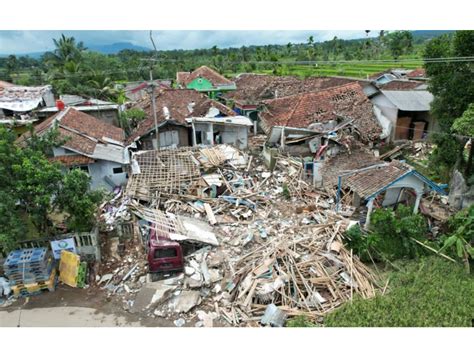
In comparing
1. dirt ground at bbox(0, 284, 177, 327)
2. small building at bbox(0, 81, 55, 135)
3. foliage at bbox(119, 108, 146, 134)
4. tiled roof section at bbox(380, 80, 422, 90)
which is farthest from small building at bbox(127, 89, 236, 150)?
tiled roof section at bbox(380, 80, 422, 90)

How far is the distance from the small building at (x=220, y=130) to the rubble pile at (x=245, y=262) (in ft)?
21.6

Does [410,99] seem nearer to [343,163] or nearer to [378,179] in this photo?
[343,163]

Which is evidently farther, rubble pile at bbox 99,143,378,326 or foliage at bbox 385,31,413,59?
foliage at bbox 385,31,413,59

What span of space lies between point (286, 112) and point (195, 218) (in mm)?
12854

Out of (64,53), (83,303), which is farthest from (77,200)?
(64,53)

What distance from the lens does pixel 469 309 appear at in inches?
290

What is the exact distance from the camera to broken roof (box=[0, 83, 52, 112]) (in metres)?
21.2

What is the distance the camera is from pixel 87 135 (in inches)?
679

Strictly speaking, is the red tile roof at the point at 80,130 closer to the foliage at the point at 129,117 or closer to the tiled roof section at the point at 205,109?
the foliage at the point at 129,117

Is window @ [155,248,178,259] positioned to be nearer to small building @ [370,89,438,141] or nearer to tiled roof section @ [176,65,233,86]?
small building @ [370,89,438,141]

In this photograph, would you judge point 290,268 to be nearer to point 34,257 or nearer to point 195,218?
point 195,218

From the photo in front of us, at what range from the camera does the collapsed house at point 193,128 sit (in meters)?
20.3

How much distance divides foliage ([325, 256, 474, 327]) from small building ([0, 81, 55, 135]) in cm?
2122

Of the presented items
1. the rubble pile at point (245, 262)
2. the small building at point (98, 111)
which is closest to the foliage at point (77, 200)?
the rubble pile at point (245, 262)
